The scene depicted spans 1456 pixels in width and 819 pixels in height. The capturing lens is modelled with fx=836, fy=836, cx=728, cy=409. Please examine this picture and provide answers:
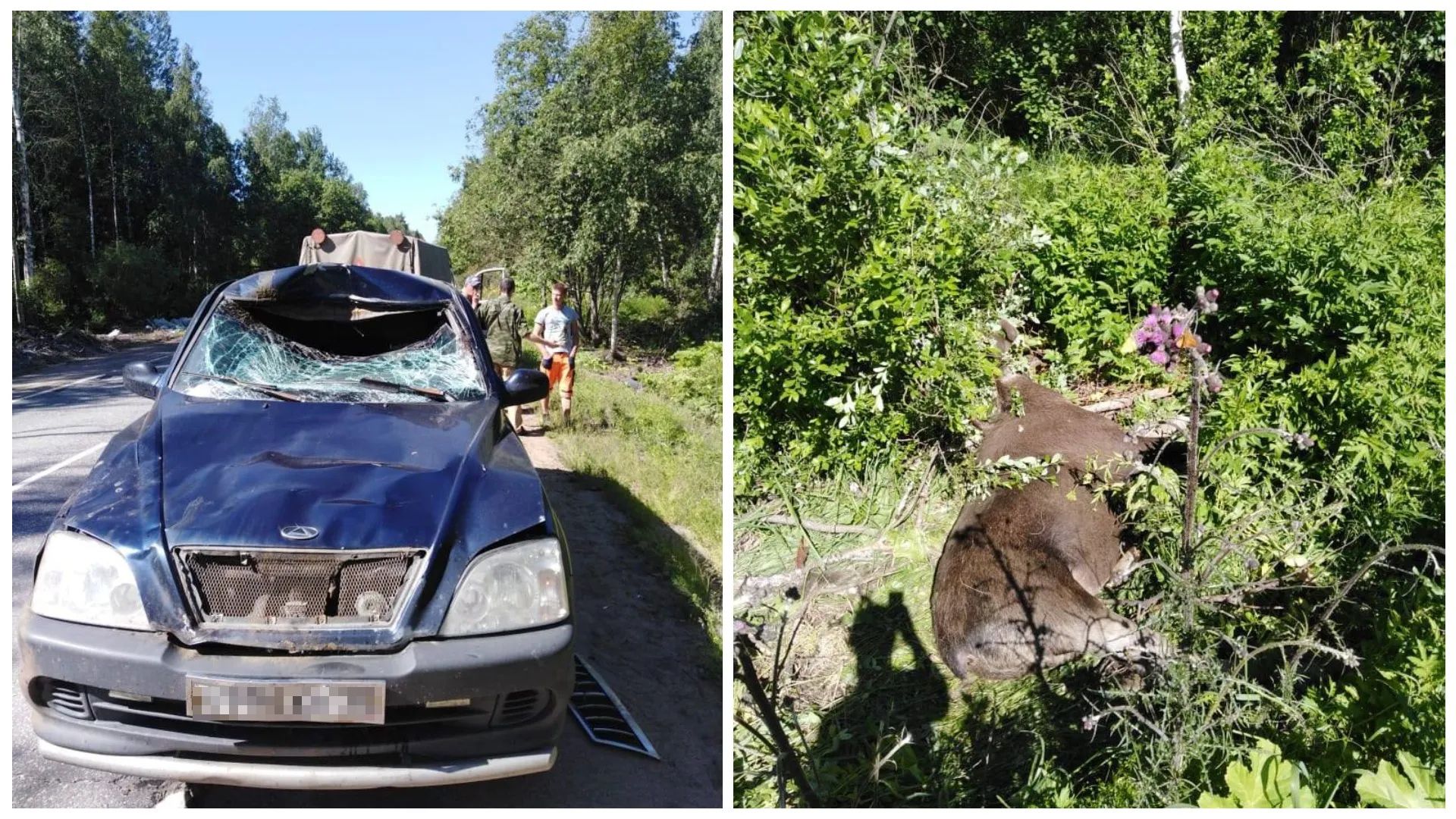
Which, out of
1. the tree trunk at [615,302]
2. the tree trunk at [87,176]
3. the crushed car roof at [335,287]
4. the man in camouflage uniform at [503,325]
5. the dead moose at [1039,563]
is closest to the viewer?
the crushed car roof at [335,287]

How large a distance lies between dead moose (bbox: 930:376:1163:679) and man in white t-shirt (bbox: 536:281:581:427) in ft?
14.4

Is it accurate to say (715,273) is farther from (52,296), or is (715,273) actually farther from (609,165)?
(52,296)

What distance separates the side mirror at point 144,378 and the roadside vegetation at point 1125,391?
2.24 m

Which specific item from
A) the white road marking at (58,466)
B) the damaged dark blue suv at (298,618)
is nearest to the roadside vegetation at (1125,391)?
the damaged dark blue suv at (298,618)

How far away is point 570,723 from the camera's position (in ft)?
9.50

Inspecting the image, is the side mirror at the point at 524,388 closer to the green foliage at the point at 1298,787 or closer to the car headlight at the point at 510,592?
the car headlight at the point at 510,592

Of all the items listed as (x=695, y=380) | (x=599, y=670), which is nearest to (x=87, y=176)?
(x=695, y=380)

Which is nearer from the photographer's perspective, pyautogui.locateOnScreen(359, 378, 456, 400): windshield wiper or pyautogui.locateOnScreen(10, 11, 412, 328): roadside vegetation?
pyautogui.locateOnScreen(359, 378, 456, 400): windshield wiper

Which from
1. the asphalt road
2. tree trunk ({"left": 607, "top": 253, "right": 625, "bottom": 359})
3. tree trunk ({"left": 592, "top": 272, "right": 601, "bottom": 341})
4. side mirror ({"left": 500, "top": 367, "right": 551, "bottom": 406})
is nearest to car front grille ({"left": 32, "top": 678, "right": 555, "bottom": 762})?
the asphalt road

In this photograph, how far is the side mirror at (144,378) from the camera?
2.91 m

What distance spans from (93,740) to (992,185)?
5.84 metres

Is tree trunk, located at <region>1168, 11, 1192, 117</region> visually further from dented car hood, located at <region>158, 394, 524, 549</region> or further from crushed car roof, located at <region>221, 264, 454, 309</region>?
dented car hood, located at <region>158, 394, 524, 549</region>

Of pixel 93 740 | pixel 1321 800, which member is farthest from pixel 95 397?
pixel 1321 800

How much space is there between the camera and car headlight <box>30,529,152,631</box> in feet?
6.53
